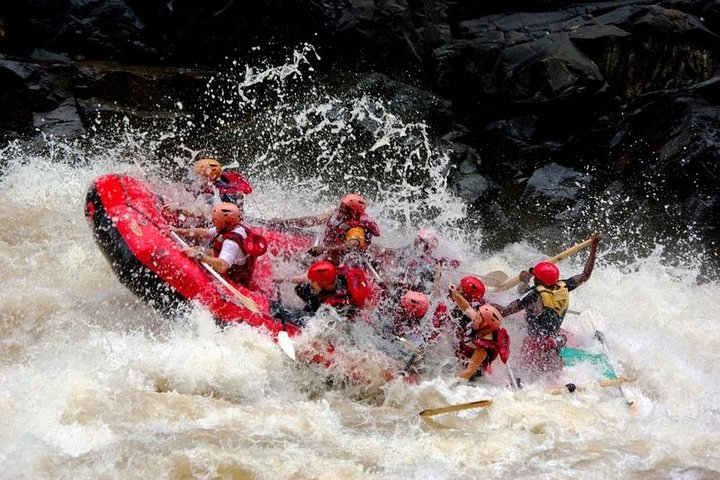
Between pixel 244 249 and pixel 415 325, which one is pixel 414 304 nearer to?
pixel 415 325

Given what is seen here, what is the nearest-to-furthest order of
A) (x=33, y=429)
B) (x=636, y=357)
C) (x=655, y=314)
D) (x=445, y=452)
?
(x=33, y=429) < (x=445, y=452) < (x=636, y=357) < (x=655, y=314)

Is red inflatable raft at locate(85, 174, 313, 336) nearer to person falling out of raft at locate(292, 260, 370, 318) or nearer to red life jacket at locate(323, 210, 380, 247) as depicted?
person falling out of raft at locate(292, 260, 370, 318)

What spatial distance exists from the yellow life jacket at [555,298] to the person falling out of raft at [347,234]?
5.07 feet

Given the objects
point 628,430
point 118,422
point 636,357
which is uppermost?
point 118,422

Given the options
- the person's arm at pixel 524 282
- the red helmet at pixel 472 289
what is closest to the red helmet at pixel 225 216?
the red helmet at pixel 472 289

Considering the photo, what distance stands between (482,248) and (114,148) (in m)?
5.02

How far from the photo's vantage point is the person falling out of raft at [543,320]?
562cm

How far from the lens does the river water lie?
152 inches

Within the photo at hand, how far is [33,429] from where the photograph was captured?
3.79 meters

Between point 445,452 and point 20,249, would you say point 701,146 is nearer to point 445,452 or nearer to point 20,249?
point 445,452

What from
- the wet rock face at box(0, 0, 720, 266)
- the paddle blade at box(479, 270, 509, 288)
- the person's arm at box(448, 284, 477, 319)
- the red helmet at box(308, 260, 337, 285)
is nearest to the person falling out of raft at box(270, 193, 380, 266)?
the red helmet at box(308, 260, 337, 285)

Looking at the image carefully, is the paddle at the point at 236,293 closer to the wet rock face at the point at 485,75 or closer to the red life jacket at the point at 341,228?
the red life jacket at the point at 341,228

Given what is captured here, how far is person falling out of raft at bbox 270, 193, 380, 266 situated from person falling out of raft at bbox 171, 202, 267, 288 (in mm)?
754

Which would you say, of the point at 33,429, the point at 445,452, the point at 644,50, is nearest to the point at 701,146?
the point at 644,50
